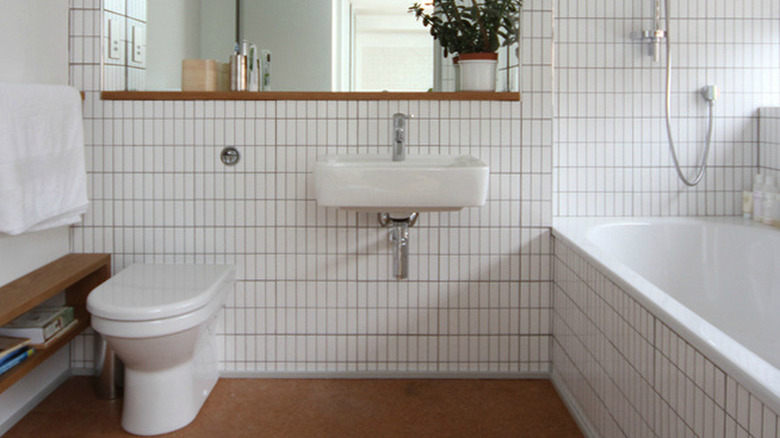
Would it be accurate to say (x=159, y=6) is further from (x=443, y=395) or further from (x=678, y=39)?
(x=678, y=39)

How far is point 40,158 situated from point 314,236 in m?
0.96

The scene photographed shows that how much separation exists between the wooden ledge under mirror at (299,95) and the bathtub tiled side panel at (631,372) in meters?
0.62

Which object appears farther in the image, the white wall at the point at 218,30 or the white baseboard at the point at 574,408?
the white wall at the point at 218,30

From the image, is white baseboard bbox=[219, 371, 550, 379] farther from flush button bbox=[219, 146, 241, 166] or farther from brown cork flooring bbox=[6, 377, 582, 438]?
flush button bbox=[219, 146, 241, 166]

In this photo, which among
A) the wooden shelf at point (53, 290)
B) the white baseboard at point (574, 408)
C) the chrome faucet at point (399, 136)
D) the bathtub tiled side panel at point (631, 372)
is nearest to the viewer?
the bathtub tiled side panel at point (631, 372)

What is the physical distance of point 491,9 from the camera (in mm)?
2666

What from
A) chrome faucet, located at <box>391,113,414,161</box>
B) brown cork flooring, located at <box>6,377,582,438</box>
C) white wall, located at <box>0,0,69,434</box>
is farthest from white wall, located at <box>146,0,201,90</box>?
brown cork flooring, located at <box>6,377,582,438</box>

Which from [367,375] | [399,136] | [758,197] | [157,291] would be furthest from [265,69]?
[758,197]

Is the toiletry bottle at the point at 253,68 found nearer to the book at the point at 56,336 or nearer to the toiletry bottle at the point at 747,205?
the book at the point at 56,336

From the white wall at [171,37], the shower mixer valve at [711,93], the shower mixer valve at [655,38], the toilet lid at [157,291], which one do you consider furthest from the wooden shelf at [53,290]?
the shower mixer valve at [711,93]

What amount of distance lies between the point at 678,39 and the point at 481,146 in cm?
91

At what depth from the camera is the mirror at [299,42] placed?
2.77 m

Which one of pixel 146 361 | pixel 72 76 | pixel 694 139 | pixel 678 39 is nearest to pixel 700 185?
pixel 694 139

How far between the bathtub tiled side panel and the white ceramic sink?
1.40 feet
